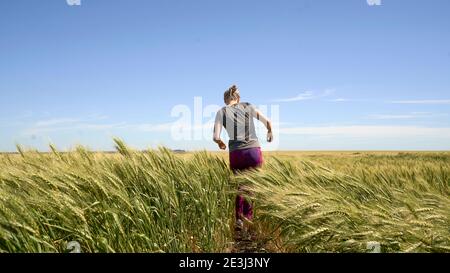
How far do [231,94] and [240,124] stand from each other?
1.22ft

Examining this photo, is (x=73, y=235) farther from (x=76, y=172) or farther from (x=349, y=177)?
(x=349, y=177)

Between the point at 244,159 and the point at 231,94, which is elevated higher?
the point at 231,94

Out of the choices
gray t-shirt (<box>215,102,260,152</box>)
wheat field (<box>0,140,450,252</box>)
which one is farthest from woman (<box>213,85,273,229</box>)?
wheat field (<box>0,140,450,252</box>)

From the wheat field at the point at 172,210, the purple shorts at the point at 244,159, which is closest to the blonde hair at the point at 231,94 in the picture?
the purple shorts at the point at 244,159

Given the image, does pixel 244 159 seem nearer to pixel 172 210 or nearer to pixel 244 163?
pixel 244 163

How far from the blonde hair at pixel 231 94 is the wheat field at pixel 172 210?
3.03ft

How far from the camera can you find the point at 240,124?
186 inches

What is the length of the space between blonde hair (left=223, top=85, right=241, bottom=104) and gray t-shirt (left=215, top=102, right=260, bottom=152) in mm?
99

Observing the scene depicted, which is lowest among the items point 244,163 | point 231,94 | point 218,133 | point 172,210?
point 172,210

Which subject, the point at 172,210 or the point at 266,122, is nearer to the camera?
the point at 172,210

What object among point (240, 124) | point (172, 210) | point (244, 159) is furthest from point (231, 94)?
point (172, 210)

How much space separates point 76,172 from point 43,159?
1.35m

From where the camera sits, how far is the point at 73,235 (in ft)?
9.59

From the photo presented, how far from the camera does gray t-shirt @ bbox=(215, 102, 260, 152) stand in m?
4.72
